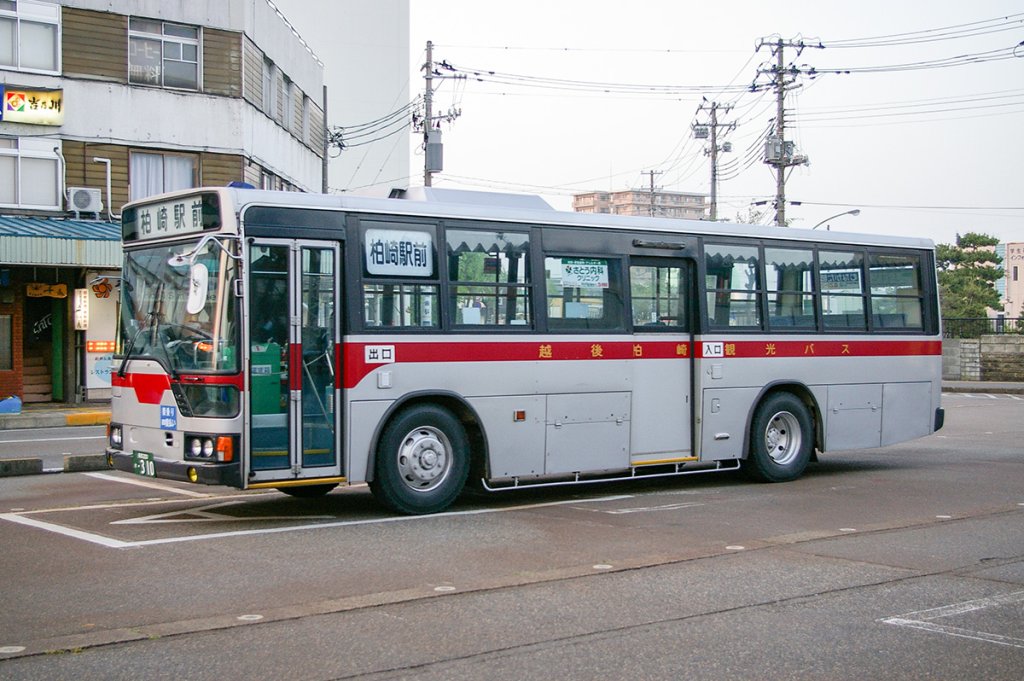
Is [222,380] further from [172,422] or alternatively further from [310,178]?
[310,178]

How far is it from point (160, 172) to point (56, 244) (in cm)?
442

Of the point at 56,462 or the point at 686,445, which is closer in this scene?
the point at 686,445

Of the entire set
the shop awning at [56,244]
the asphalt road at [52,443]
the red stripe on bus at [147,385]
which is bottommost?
the asphalt road at [52,443]

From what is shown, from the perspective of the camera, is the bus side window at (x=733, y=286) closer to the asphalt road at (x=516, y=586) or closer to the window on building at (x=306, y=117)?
the asphalt road at (x=516, y=586)

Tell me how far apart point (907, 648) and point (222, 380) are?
609 centimetres

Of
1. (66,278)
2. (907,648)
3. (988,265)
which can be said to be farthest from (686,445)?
(988,265)

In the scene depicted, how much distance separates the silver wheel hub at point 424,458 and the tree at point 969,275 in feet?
186

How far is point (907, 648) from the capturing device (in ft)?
21.0

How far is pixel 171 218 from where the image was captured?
35.2ft

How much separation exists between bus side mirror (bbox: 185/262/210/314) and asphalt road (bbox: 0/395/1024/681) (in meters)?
2.01

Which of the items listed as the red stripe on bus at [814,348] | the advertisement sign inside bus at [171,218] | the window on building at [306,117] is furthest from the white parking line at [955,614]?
the window on building at [306,117]

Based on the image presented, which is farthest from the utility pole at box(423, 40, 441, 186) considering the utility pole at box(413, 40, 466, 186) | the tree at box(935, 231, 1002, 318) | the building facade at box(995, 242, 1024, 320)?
the building facade at box(995, 242, 1024, 320)

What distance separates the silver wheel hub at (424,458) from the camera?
36.1 ft

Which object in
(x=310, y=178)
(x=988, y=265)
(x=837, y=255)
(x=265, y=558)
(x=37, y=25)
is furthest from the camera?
(x=988, y=265)
